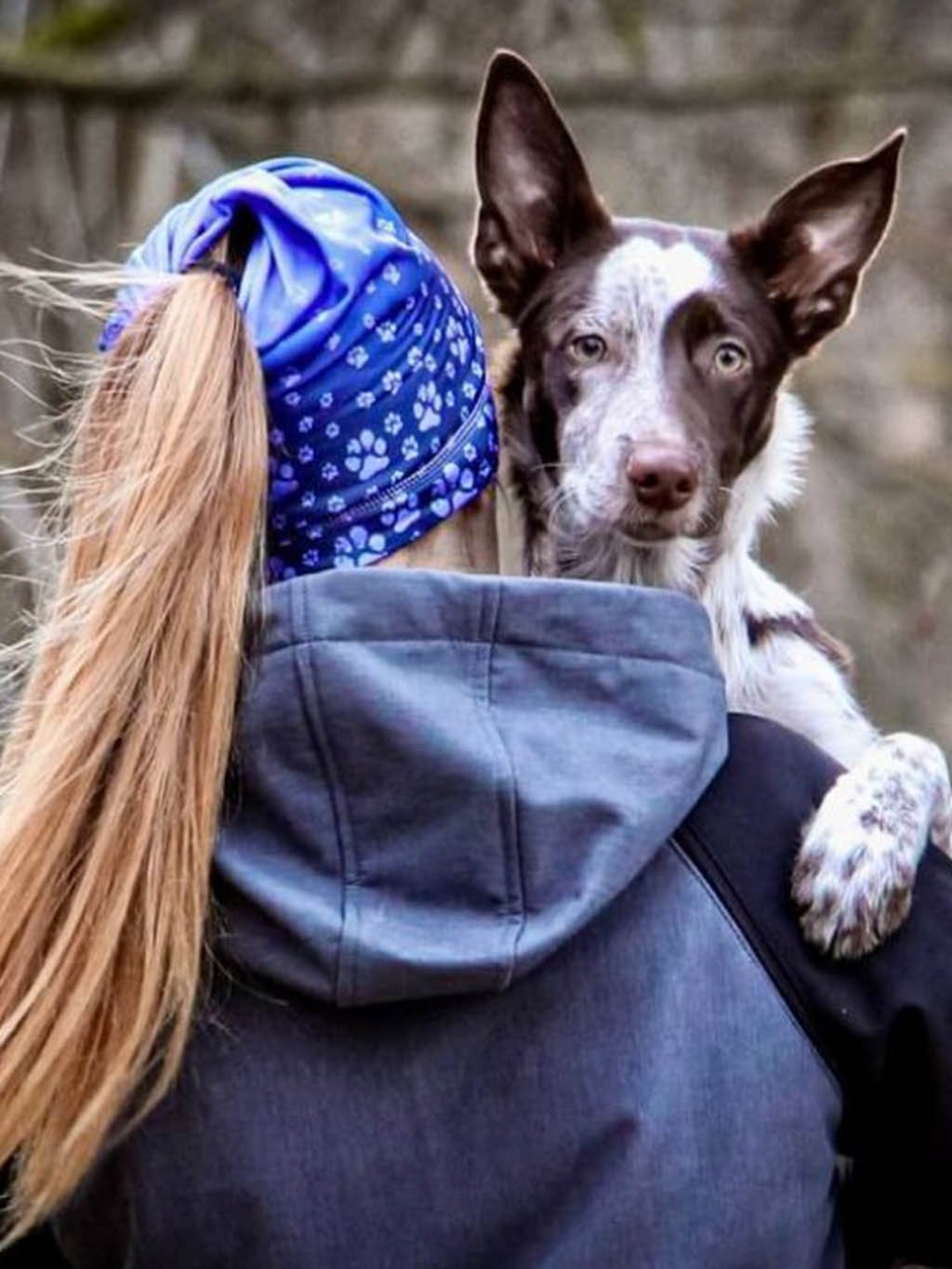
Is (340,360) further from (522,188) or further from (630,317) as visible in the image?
(522,188)

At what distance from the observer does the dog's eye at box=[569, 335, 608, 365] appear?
3.38 metres

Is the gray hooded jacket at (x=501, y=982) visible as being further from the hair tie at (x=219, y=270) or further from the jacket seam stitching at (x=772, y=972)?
the hair tie at (x=219, y=270)

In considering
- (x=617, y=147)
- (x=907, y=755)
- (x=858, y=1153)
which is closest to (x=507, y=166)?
(x=907, y=755)

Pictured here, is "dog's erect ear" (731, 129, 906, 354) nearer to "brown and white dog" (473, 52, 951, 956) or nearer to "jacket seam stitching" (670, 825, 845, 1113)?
"brown and white dog" (473, 52, 951, 956)

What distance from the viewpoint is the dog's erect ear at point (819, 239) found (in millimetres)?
3367

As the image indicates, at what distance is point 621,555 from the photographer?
3.27m


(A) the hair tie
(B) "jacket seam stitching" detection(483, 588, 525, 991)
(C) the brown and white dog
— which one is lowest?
(C) the brown and white dog

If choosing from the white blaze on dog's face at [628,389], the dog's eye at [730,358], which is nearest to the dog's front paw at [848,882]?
the white blaze on dog's face at [628,389]

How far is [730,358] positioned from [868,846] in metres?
1.05

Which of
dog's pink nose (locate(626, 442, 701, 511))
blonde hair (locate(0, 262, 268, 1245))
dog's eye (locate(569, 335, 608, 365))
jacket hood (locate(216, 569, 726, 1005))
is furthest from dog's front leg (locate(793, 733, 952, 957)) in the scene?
dog's eye (locate(569, 335, 608, 365))

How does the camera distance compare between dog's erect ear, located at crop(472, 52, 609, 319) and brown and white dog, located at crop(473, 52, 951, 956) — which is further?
dog's erect ear, located at crop(472, 52, 609, 319)

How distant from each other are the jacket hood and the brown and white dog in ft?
2.96

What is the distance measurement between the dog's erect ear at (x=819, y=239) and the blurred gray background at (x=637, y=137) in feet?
8.63

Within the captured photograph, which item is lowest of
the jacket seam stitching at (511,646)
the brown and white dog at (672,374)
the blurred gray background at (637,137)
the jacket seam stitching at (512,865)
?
the blurred gray background at (637,137)
